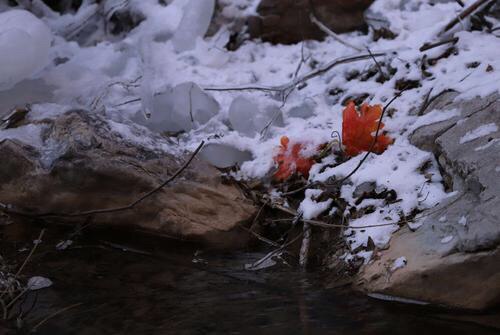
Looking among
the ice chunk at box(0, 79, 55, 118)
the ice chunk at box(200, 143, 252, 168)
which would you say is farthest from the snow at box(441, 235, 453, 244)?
the ice chunk at box(0, 79, 55, 118)

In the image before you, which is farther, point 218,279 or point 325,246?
point 325,246

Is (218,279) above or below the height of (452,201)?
below

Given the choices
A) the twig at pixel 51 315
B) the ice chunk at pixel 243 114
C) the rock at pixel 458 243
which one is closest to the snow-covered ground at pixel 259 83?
the ice chunk at pixel 243 114

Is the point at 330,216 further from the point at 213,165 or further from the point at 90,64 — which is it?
the point at 90,64

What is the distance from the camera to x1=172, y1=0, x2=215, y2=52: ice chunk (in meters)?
4.23

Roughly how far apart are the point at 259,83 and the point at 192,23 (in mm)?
731

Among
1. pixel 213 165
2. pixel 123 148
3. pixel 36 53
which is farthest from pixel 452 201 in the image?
pixel 36 53

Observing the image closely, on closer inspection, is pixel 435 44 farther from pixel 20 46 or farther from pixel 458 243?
pixel 20 46

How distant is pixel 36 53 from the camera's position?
11.6 ft

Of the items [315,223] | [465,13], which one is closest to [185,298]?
[315,223]

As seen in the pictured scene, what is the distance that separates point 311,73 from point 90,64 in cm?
168

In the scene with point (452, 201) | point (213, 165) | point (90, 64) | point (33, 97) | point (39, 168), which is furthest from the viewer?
point (90, 64)

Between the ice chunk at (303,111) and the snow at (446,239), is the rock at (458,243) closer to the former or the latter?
the snow at (446,239)

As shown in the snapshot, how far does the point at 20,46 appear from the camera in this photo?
11.1 feet
